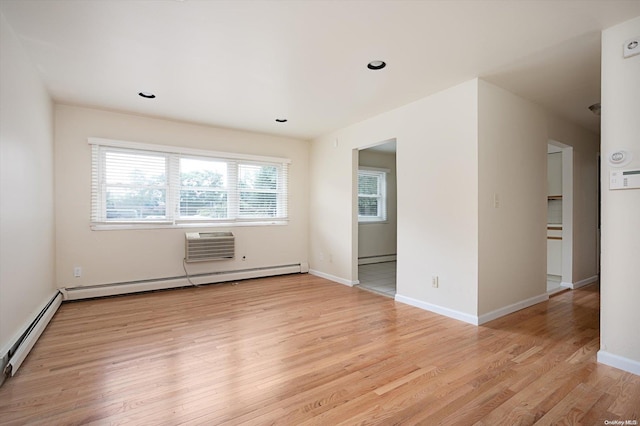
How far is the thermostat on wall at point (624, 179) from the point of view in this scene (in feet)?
6.90

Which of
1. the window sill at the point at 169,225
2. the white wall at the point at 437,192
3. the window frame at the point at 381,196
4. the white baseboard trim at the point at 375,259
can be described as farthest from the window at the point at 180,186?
the window frame at the point at 381,196

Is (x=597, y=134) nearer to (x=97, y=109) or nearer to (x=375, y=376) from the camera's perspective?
(x=375, y=376)

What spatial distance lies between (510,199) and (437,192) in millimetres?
781

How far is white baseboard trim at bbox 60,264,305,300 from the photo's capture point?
157 inches

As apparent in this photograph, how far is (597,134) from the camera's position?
489cm

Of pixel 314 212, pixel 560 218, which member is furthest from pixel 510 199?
pixel 314 212

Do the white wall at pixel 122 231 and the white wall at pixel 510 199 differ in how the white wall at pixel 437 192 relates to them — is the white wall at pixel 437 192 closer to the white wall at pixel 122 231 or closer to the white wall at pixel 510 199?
the white wall at pixel 510 199

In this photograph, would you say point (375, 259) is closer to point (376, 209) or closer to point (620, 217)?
point (376, 209)

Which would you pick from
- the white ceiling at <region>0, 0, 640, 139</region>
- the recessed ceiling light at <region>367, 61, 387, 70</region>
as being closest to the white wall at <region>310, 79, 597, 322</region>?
the white ceiling at <region>0, 0, 640, 139</region>

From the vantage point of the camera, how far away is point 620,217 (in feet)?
7.17

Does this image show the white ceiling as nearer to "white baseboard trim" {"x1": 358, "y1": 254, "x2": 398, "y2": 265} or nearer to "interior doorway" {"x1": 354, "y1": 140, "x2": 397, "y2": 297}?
"interior doorway" {"x1": 354, "y1": 140, "x2": 397, "y2": 297}

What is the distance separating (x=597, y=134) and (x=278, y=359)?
578 centimetres

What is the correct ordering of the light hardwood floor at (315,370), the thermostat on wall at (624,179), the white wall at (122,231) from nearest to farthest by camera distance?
1. the light hardwood floor at (315,370)
2. the thermostat on wall at (624,179)
3. the white wall at (122,231)

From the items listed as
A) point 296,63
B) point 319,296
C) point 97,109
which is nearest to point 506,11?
point 296,63
